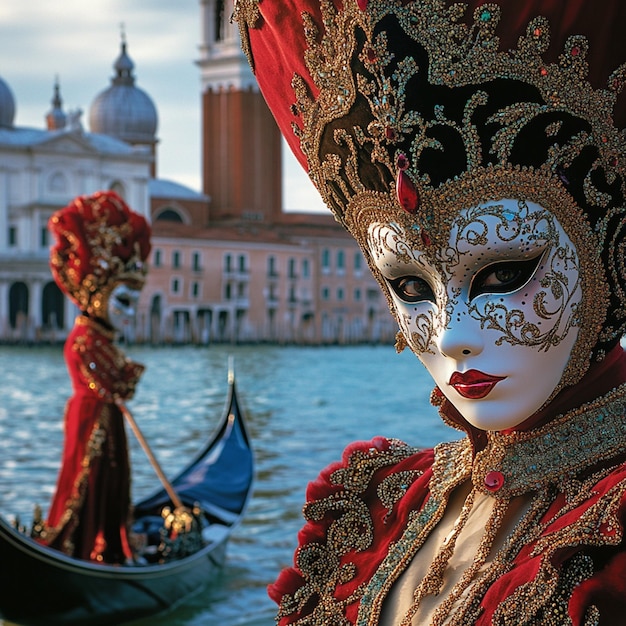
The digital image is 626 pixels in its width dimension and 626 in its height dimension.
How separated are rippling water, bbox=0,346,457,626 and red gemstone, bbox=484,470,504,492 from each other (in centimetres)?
365

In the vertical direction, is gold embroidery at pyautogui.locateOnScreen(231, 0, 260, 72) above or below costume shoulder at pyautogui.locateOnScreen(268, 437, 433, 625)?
above

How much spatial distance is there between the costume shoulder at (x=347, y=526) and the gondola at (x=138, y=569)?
2620 millimetres

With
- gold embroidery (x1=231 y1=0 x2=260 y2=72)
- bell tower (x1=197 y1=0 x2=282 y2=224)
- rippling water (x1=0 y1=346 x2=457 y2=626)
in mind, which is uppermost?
bell tower (x1=197 y1=0 x2=282 y2=224)

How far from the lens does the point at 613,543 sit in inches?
29.2

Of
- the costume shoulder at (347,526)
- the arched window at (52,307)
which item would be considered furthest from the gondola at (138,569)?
the arched window at (52,307)

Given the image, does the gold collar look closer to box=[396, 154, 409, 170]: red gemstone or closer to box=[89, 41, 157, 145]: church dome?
box=[396, 154, 409, 170]: red gemstone

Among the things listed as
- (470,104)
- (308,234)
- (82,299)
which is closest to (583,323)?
(470,104)

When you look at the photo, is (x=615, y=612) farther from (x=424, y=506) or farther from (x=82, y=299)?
(x=82, y=299)

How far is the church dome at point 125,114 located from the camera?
32.6 meters

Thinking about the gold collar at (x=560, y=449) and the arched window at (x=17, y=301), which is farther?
the arched window at (x=17, y=301)

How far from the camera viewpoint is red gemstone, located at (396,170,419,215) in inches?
32.9

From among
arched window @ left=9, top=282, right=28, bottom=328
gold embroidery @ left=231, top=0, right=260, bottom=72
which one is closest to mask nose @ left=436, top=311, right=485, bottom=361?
gold embroidery @ left=231, top=0, right=260, bottom=72

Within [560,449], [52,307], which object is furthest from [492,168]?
[52,307]

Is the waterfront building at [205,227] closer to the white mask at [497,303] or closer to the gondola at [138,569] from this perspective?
the gondola at [138,569]
